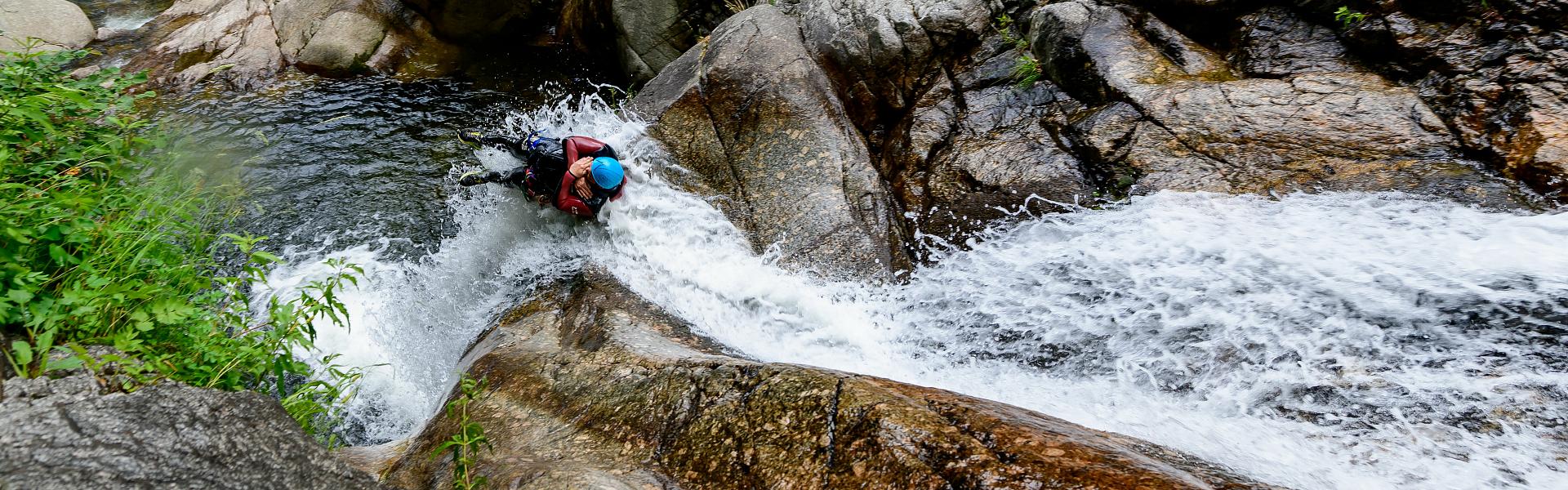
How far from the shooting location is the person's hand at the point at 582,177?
605 cm

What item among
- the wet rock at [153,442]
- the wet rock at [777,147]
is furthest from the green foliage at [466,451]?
the wet rock at [777,147]

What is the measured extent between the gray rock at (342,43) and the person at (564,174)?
4703mm

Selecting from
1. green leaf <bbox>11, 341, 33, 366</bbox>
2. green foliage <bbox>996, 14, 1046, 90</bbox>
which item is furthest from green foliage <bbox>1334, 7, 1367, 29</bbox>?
green leaf <bbox>11, 341, 33, 366</bbox>

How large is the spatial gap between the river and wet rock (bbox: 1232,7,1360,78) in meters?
1.29

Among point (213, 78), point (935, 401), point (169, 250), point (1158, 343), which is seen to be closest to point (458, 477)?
point (935, 401)

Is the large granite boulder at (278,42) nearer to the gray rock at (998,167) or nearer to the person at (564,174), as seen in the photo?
the person at (564,174)

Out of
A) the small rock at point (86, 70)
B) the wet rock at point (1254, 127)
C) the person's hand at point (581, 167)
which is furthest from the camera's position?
the small rock at point (86, 70)

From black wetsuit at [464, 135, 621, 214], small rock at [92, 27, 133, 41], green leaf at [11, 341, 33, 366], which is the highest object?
small rock at [92, 27, 133, 41]

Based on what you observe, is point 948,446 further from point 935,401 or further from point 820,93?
point 820,93

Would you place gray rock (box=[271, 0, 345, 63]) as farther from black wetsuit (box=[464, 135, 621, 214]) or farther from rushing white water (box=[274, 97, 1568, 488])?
black wetsuit (box=[464, 135, 621, 214])

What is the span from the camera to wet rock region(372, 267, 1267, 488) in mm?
2434

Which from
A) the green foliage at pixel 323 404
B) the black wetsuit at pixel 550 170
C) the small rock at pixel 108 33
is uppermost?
the small rock at pixel 108 33

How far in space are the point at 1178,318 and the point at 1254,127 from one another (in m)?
1.72

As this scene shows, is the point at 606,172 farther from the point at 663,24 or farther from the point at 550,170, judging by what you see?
the point at 663,24
